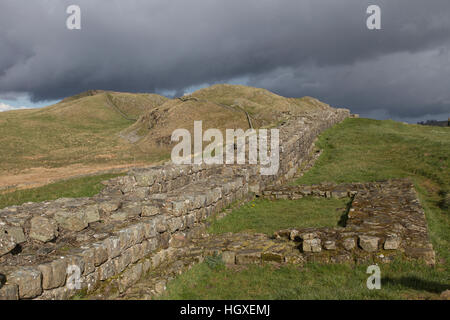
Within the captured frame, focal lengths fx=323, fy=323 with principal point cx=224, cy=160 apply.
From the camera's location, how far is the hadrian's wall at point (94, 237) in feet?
14.4

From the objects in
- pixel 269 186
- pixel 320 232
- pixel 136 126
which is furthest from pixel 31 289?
pixel 136 126

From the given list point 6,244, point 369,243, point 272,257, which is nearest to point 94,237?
point 6,244

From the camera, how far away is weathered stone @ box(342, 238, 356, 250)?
6.77m

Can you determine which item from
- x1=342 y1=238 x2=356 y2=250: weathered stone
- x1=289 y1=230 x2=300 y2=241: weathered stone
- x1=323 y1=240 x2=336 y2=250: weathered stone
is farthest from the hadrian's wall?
x1=342 y1=238 x2=356 y2=250: weathered stone

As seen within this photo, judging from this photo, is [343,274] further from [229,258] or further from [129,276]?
[129,276]

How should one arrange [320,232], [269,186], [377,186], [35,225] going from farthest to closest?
[269,186]
[377,186]
[320,232]
[35,225]

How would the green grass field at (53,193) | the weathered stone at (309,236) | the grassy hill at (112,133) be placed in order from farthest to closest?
1. the grassy hill at (112,133)
2. the green grass field at (53,193)
3. the weathered stone at (309,236)

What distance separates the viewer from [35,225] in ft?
16.9

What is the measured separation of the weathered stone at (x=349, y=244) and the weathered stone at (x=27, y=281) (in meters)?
5.59

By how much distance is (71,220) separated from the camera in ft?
18.3

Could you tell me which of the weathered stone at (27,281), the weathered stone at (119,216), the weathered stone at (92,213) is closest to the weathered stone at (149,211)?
the weathered stone at (119,216)

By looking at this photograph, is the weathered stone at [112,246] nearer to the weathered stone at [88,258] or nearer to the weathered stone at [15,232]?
the weathered stone at [88,258]

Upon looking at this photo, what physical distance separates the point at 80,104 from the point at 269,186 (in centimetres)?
9750
